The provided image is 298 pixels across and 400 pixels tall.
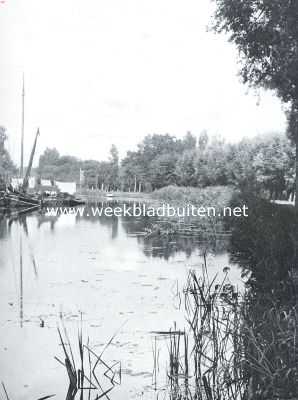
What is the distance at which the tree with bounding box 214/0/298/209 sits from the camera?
10.4ft

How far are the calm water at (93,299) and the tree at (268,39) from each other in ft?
4.90

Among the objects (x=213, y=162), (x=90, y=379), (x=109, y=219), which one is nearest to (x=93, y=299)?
(x=213, y=162)

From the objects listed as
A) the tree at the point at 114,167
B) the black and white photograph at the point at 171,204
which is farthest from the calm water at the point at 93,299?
the tree at the point at 114,167

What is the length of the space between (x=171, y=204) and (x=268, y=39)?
201 cm

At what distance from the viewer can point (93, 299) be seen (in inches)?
144

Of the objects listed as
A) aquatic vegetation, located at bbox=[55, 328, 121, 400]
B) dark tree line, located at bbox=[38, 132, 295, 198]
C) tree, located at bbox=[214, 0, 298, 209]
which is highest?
Result: tree, located at bbox=[214, 0, 298, 209]

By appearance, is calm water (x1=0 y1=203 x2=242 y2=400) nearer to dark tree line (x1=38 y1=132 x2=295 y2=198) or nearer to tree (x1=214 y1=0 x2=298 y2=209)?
dark tree line (x1=38 y1=132 x2=295 y2=198)

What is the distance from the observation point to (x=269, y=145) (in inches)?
148

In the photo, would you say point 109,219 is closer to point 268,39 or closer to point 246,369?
point 268,39

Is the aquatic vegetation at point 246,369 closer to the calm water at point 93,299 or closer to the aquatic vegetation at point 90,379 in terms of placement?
the calm water at point 93,299

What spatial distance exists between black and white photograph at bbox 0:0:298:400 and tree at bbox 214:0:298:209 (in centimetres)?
1

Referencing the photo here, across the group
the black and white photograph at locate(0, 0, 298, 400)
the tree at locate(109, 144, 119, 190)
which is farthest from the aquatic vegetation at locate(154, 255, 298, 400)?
the tree at locate(109, 144, 119, 190)

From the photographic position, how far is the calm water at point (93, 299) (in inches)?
89.3

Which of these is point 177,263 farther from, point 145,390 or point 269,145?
point 145,390
